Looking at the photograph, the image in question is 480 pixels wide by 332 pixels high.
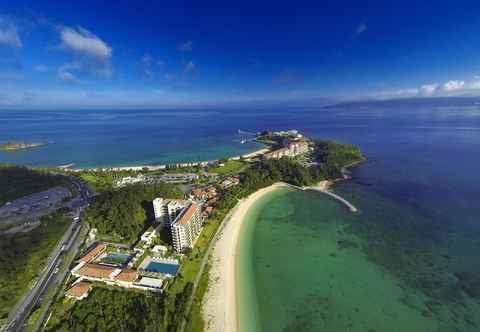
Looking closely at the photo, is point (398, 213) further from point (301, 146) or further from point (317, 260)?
point (301, 146)

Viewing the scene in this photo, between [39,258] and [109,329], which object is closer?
[109,329]

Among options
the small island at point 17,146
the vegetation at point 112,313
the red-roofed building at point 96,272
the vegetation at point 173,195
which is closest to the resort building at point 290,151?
the vegetation at point 173,195

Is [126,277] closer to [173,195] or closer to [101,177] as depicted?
[173,195]

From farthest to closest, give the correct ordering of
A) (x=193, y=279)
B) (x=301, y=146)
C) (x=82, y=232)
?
1. (x=301, y=146)
2. (x=82, y=232)
3. (x=193, y=279)

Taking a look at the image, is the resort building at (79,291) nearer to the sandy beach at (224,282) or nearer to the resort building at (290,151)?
the sandy beach at (224,282)

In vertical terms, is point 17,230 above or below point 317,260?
above

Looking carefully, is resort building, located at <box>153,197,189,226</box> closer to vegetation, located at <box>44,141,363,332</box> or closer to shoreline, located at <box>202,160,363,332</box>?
vegetation, located at <box>44,141,363,332</box>

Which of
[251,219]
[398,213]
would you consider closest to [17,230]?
[251,219]
